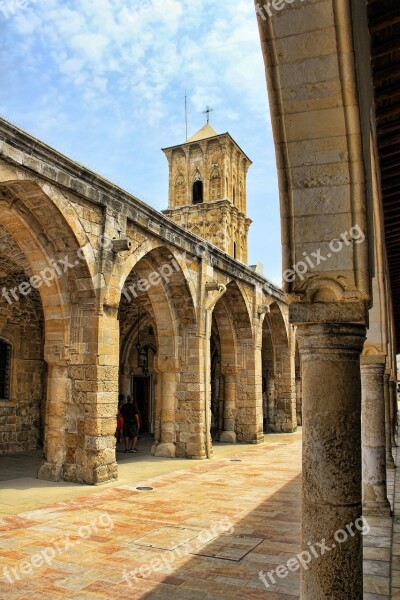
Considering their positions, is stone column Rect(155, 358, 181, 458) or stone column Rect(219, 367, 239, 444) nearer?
stone column Rect(155, 358, 181, 458)

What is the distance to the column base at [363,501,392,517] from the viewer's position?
6.22 meters

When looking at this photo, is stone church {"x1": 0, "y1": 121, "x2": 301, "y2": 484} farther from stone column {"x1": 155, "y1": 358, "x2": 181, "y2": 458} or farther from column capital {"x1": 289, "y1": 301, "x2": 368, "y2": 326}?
column capital {"x1": 289, "y1": 301, "x2": 368, "y2": 326}

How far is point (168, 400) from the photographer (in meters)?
11.5

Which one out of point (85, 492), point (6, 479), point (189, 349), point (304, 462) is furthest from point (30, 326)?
point (304, 462)

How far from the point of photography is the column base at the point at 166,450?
1126cm

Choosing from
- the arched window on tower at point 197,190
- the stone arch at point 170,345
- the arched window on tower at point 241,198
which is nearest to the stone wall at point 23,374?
the stone arch at point 170,345

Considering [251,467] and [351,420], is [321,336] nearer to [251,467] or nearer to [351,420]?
[351,420]

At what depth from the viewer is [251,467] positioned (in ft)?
33.0

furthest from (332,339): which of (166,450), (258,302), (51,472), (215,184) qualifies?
(215,184)

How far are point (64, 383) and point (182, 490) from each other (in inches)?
102

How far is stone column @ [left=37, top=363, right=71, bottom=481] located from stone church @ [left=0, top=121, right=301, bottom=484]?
20 millimetres

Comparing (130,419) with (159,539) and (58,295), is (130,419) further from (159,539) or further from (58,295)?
(159,539)

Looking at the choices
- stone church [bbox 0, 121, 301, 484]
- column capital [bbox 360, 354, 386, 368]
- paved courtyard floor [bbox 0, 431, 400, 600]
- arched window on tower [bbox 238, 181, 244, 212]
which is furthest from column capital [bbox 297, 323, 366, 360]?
arched window on tower [bbox 238, 181, 244, 212]

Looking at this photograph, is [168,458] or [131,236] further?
[168,458]
